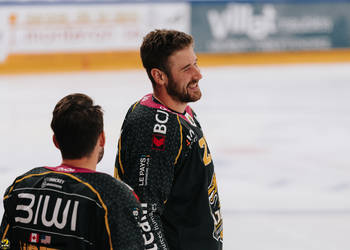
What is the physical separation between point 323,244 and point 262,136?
270 centimetres

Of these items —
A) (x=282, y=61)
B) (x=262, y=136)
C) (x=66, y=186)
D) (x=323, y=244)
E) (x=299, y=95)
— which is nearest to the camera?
(x=66, y=186)

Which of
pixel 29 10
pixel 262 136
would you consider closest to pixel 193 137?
pixel 262 136

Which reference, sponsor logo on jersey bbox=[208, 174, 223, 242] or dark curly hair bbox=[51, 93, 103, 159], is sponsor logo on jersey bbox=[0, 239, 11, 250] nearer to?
dark curly hair bbox=[51, 93, 103, 159]

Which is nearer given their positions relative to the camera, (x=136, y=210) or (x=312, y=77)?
(x=136, y=210)

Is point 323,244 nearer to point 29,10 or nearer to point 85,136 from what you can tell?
point 85,136

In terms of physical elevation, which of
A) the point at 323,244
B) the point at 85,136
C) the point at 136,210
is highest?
the point at 85,136

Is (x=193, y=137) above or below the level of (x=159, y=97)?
below

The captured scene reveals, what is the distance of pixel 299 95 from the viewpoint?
7.60 meters

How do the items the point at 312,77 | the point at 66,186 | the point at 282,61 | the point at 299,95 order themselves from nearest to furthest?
the point at 66,186 < the point at 299,95 < the point at 312,77 < the point at 282,61

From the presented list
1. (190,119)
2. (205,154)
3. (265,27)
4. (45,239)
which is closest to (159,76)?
(190,119)

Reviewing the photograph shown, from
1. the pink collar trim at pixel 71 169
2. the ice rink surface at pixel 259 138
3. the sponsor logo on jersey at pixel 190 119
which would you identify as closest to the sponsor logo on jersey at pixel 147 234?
the pink collar trim at pixel 71 169

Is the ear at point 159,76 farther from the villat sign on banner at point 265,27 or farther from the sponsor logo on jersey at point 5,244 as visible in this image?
the villat sign on banner at point 265,27

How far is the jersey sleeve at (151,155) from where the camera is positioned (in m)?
1.57

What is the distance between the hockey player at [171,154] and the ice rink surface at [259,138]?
1.37 m
